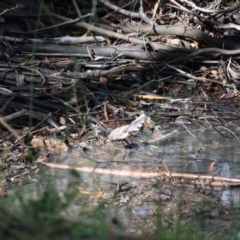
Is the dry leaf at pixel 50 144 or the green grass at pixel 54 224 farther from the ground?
the green grass at pixel 54 224

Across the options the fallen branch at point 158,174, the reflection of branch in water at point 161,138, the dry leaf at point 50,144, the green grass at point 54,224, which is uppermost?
the green grass at point 54,224

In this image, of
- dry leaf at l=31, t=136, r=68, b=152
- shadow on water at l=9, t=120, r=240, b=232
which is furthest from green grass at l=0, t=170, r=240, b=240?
dry leaf at l=31, t=136, r=68, b=152

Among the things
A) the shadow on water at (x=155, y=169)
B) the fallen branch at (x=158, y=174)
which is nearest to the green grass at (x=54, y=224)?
the shadow on water at (x=155, y=169)

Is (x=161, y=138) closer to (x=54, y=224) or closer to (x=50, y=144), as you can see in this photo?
(x=50, y=144)

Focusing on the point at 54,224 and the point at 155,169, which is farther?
the point at 155,169

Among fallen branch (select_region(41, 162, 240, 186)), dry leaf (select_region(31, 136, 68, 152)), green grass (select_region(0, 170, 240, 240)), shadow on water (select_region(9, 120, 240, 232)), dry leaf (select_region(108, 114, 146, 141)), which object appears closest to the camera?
green grass (select_region(0, 170, 240, 240))

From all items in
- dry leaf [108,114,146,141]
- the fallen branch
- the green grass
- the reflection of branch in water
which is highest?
the green grass

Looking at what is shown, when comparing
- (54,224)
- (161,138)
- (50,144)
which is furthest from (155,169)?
(54,224)

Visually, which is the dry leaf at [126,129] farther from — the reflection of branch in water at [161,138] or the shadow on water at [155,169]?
the reflection of branch in water at [161,138]

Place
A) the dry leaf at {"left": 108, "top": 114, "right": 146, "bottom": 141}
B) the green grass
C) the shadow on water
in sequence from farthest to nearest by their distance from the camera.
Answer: the dry leaf at {"left": 108, "top": 114, "right": 146, "bottom": 141} → the shadow on water → the green grass

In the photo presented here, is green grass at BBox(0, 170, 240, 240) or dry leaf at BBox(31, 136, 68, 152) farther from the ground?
green grass at BBox(0, 170, 240, 240)

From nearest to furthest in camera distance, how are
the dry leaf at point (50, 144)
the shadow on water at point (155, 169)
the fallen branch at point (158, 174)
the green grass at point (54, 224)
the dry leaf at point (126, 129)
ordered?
the green grass at point (54, 224) < the shadow on water at point (155, 169) < the fallen branch at point (158, 174) < the dry leaf at point (50, 144) < the dry leaf at point (126, 129)

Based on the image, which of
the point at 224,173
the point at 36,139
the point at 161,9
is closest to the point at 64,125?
the point at 36,139

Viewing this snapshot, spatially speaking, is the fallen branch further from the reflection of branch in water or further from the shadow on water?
the reflection of branch in water
